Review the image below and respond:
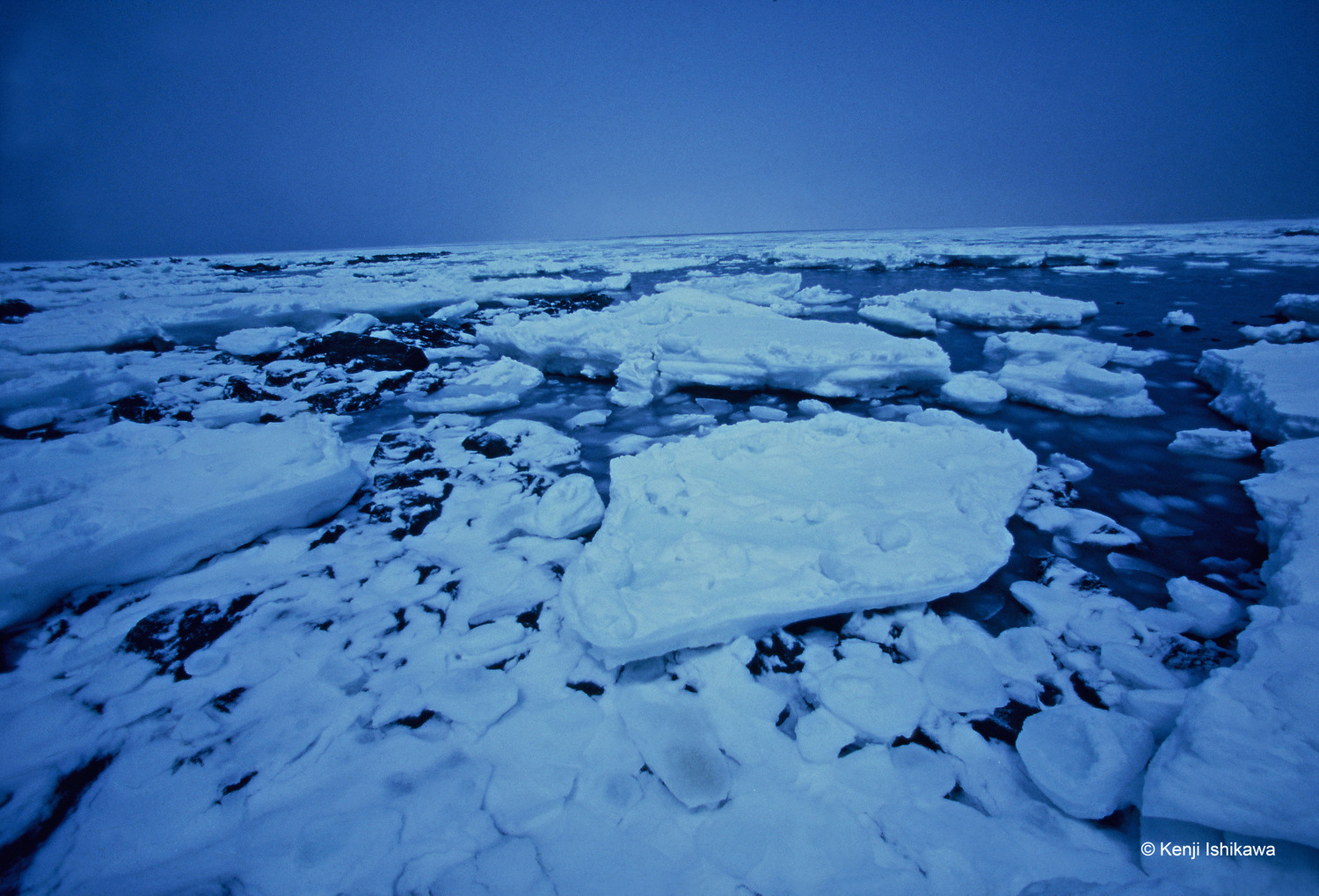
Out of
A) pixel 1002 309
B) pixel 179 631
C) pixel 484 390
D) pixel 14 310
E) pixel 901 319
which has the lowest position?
pixel 179 631

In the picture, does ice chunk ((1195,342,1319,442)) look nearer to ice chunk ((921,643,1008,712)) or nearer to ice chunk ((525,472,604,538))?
ice chunk ((921,643,1008,712))

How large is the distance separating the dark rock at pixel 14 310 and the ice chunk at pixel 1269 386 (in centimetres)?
1446

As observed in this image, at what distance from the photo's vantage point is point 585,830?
1.14 meters

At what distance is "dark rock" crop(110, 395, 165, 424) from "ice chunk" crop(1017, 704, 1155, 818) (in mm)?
5471

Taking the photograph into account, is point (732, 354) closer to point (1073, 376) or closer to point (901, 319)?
point (1073, 376)

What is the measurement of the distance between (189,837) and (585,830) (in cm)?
93

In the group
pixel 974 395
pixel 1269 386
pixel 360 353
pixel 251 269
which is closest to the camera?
pixel 1269 386

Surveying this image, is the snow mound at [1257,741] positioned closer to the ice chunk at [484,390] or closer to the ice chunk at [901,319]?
the ice chunk at [484,390]

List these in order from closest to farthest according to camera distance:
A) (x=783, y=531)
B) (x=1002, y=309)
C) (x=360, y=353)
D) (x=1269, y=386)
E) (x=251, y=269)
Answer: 1. (x=783, y=531)
2. (x=1269, y=386)
3. (x=360, y=353)
4. (x=1002, y=309)
5. (x=251, y=269)

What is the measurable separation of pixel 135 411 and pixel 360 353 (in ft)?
6.40

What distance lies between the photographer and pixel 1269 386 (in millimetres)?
3221

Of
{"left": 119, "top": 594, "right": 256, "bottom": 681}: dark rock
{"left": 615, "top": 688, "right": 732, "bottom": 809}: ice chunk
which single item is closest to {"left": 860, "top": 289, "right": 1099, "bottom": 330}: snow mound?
{"left": 615, "top": 688, "right": 732, "bottom": 809}: ice chunk

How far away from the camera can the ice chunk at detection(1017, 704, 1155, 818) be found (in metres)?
1.13

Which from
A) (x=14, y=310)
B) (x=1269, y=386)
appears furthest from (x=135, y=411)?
(x=14, y=310)
